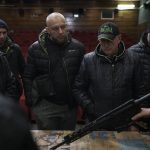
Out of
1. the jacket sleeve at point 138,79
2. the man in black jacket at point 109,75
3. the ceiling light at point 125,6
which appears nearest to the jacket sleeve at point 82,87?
the man in black jacket at point 109,75

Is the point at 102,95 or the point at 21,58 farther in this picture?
the point at 21,58

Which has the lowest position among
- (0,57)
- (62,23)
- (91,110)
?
(91,110)

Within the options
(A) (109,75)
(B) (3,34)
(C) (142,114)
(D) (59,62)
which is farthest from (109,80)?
(B) (3,34)

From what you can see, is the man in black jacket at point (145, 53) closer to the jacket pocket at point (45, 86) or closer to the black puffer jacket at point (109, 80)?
the black puffer jacket at point (109, 80)

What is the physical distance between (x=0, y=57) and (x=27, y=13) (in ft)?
22.8

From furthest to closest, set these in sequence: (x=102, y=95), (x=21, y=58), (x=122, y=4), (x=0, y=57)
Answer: (x=122, y=4)
(x=21, y=58)
(x=0, y=57)
(x=102, y=95)

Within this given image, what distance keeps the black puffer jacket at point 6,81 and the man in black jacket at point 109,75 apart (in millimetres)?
591

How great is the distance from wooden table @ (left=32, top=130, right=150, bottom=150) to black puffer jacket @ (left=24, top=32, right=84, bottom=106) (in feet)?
2.76

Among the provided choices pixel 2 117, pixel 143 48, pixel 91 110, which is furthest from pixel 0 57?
pixel 2 117

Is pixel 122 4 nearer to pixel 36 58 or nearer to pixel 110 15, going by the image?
pixel 110 15

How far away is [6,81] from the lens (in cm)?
270

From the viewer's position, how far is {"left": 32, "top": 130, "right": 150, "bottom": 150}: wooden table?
69.8 inches

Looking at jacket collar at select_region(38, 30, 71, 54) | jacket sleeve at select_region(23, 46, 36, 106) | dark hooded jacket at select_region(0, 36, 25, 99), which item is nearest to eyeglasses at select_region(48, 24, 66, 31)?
jacket collar at select_region(38, 30, 71, 54)

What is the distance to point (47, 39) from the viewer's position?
9.35 feet
